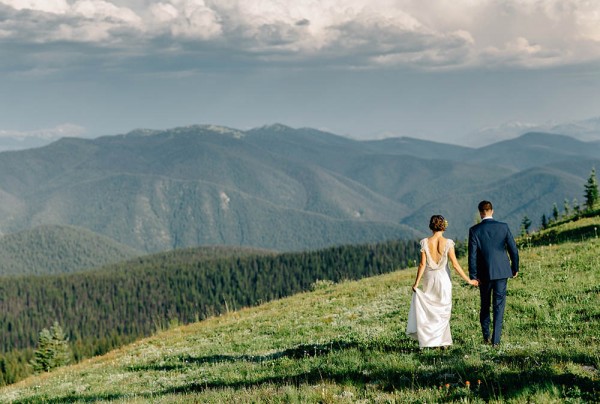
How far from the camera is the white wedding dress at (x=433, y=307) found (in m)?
15.2

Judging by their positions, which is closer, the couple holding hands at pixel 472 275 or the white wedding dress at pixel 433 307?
the couple holding hands at pixel 472 275

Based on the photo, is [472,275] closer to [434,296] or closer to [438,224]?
[434,296]

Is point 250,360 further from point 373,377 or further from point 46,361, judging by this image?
point 46,361

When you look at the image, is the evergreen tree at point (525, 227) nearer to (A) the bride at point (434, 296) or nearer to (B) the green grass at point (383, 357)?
(B) the green grass at point (383, 357)

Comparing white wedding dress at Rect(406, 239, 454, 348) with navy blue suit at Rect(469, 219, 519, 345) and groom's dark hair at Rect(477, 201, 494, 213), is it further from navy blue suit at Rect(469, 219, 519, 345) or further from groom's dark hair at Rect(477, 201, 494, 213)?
groom's dark hair at Rect(477, 201, 494, 213)

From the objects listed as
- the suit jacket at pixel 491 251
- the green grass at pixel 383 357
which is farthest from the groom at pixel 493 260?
Answer: the green grass at pixel 383 357

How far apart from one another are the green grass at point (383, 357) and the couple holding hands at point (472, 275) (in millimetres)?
505

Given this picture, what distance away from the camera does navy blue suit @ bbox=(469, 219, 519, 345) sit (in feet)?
49.5

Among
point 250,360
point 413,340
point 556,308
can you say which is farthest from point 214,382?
point 556,308

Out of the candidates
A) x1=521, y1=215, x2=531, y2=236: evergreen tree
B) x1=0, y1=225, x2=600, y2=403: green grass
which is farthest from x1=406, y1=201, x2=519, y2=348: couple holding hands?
x1=521, y1=215, x2=531, y2=236: evergreen tree

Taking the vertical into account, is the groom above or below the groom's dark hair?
below

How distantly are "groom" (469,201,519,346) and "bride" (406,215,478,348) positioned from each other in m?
0.42

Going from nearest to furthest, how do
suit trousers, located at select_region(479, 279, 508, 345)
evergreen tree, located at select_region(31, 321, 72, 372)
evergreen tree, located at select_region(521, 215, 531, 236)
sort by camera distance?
suit trousers, located at select_region(479, 279, 508, 345), evergreen tree, located at select_region(521, 215, 531, 236), evergreen tree, located at select_region(31, 321, 72, 372)

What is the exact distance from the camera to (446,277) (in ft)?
50.8
